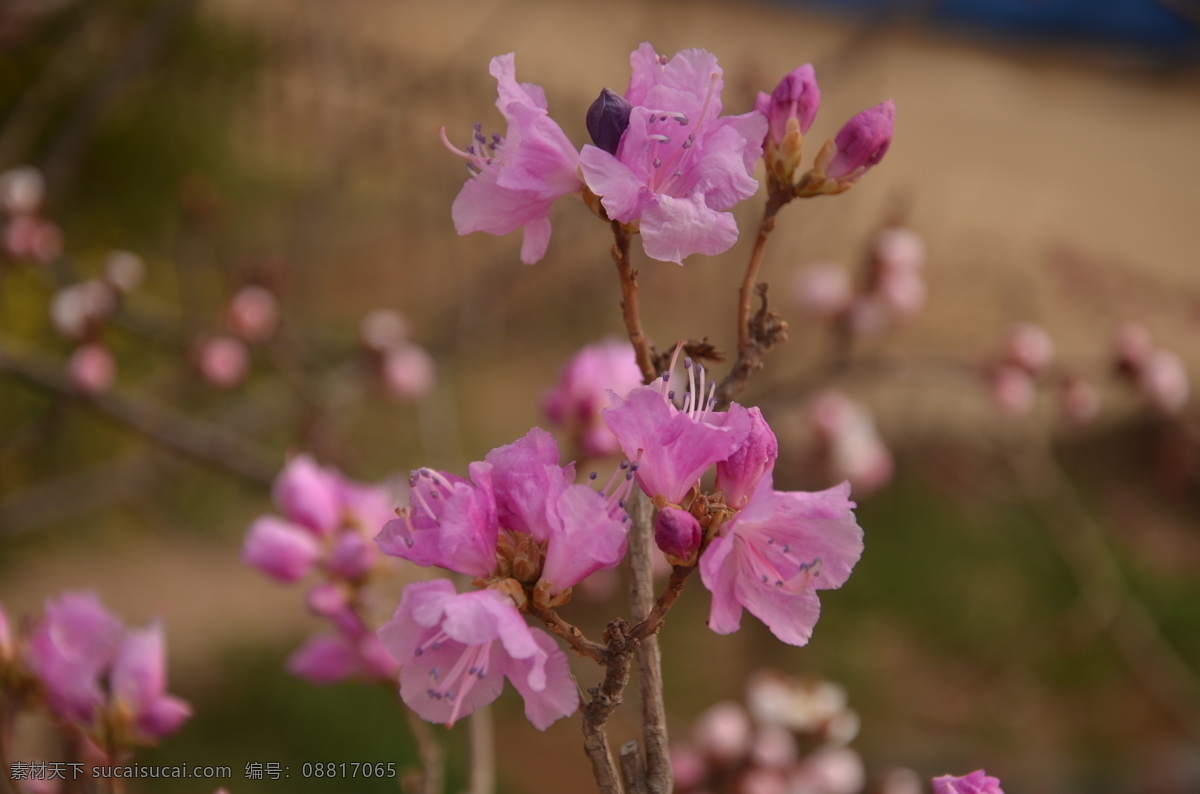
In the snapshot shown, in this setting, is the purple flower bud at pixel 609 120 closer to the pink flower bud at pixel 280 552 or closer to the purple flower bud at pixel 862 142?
the purple flower bud at pixel 862 142

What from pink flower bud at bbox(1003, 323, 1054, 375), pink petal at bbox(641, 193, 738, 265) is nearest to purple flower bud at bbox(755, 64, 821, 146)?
pink petal at bbox(641, 193, 738, 265)

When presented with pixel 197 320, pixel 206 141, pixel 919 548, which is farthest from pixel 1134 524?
pixel 206 141

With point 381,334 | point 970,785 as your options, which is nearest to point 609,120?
point 970,785

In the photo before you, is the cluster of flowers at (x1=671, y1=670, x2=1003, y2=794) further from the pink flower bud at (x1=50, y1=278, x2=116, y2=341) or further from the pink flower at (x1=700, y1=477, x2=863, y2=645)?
the pink flower bud at (x1=50, y1=278, x2=116, y2=341)

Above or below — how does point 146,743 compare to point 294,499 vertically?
Answer: below

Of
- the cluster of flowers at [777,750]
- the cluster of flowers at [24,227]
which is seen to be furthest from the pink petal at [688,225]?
the cluster of flowers at [24,227]

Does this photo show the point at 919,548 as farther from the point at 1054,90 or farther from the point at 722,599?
the point at 1054,90

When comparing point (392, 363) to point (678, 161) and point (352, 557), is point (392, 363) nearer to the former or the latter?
point (352, 557)

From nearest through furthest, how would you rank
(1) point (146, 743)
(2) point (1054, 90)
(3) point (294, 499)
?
(1) point (146, 743) → (3) point (294, 499) → (2) point (1054, 90)
